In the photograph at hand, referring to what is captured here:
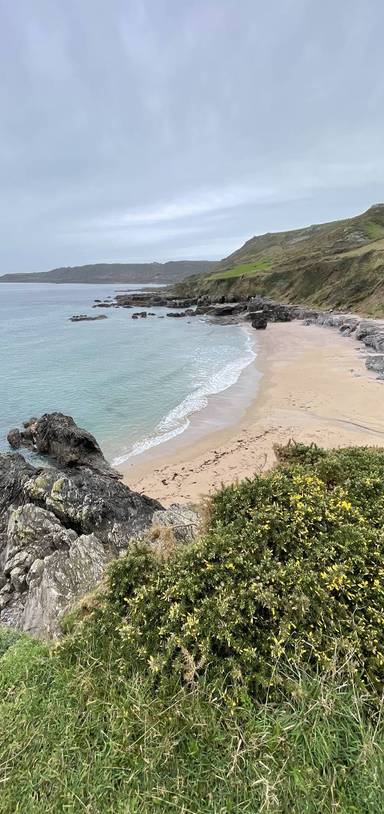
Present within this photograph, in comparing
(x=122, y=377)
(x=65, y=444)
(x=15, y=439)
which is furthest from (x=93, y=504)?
(x=122, y=377)

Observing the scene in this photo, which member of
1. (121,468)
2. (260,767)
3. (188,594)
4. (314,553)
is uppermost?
(314,553)

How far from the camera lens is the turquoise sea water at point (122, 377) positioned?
1720 cm

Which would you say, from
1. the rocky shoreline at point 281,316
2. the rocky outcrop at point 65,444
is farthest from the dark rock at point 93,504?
the rocky shoreline at point 281,316

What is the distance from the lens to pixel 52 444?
13742 mm

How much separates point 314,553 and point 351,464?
1.64m

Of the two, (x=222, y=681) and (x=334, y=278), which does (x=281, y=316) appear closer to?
(x=334, y=278)

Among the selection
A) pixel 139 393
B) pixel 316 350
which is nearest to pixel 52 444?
pixel 139 393

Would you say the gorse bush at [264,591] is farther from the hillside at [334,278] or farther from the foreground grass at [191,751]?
the hillside at [334,278]

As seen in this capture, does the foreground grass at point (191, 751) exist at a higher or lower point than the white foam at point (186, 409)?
higher

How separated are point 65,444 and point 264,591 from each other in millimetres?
11502

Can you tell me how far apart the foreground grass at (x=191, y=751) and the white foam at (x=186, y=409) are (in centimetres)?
1086

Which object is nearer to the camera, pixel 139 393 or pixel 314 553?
pixel 314 553

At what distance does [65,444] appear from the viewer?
13.1 metres

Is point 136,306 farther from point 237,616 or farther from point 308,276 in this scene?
point 237,616
